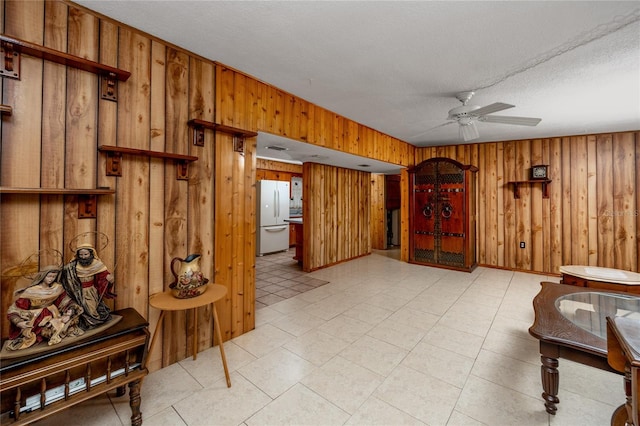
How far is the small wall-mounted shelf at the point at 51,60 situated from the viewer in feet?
4.63

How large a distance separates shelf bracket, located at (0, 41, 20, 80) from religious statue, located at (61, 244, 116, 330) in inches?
39.4

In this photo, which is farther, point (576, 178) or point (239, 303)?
point (576, 178)

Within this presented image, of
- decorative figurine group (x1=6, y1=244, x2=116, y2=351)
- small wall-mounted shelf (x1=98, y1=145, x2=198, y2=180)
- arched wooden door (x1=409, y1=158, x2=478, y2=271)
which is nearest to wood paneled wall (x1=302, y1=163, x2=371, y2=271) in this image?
arched wooden door (x1=409, y1=158, x2=478, y2=271)

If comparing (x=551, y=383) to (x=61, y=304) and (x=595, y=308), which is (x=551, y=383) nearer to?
(x=595, y=308)

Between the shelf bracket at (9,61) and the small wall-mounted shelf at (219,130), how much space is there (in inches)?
36.1

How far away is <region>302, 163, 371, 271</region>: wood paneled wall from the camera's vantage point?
194 inches

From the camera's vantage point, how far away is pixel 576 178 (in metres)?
4.56

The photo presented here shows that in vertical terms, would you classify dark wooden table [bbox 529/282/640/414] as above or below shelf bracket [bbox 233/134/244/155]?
below

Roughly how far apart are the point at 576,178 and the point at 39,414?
6.80m

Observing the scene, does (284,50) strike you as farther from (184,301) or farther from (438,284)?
(438,284)

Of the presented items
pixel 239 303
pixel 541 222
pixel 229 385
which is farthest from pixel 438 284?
pixel 229 385

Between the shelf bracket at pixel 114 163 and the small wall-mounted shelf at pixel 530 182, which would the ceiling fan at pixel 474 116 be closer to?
the small wall-mounted shelf at pixel 530 182

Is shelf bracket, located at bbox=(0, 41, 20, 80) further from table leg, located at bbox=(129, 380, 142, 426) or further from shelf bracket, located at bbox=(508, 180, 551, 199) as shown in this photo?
shelf bracket, located at bbox=(508, 180, 551, 199)

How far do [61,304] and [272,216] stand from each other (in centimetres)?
529
